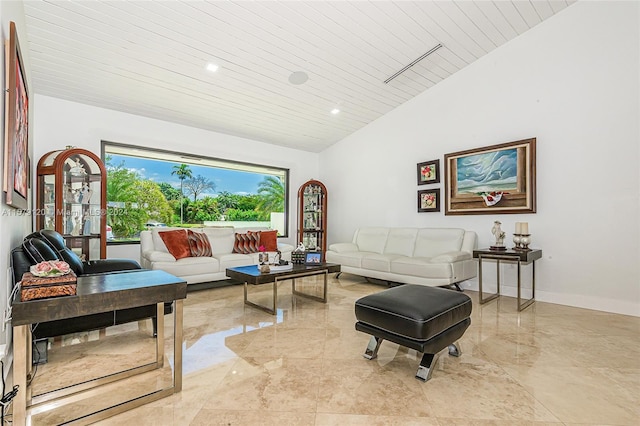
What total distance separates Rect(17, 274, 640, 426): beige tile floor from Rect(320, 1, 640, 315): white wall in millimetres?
669

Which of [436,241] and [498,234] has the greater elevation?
[498,234]

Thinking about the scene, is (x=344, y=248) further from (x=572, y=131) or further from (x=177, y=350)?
(x=177, y=350)

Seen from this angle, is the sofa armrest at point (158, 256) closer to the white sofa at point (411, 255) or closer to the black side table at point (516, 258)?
the white sofa at point (411, 255)

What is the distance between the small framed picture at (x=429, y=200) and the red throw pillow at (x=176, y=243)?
3.65m

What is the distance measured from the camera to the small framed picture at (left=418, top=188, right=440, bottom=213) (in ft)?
17.0

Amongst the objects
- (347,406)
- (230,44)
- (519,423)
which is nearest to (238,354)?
(347,406)

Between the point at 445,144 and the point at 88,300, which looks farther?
the point at 445,144

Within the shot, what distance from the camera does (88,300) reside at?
5.17 ft

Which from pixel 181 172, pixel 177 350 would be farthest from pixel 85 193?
pixel 177 350

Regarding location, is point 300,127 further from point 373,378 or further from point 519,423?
point 519,423

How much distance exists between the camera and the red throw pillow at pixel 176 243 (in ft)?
14.4

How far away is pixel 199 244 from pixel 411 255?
3.17m

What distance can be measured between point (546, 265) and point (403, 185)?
7.87 feet

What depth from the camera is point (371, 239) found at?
5660 mm
